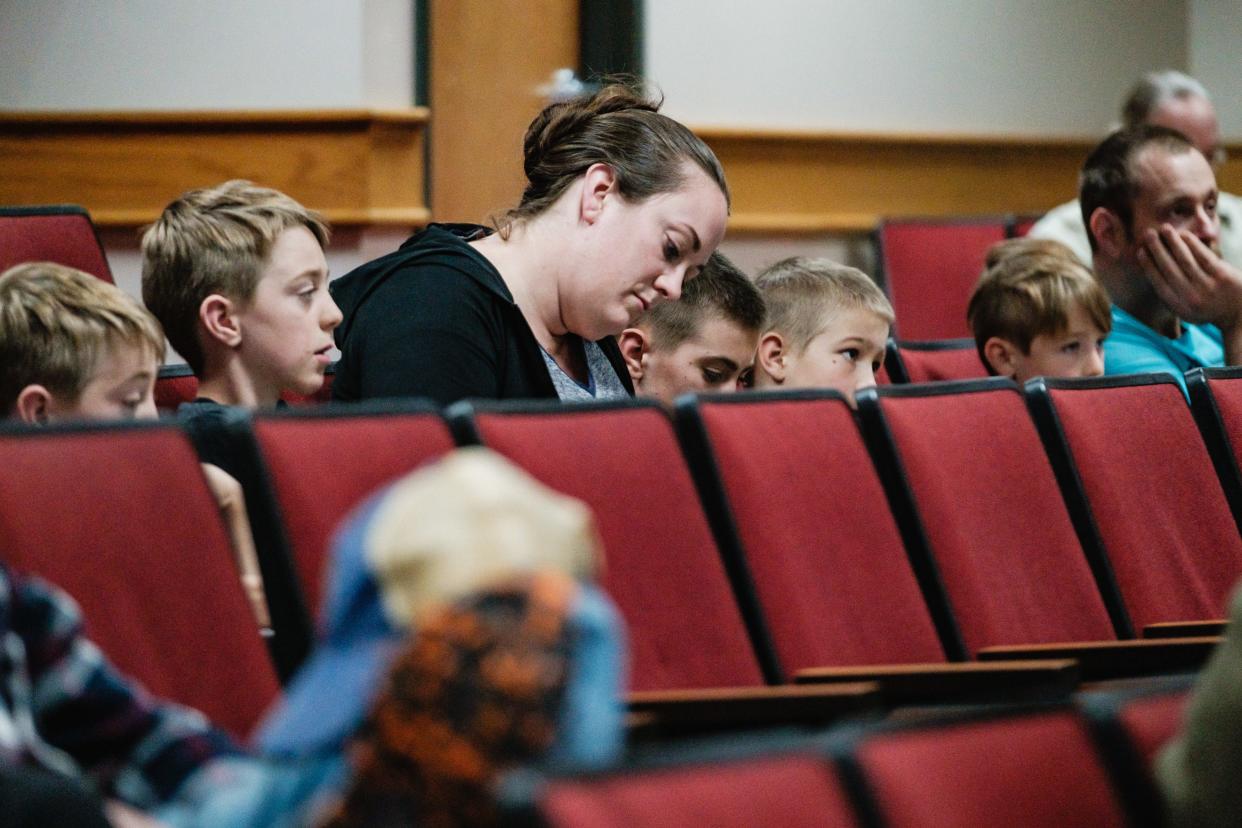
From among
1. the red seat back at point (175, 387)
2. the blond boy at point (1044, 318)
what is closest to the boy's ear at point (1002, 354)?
the blond boy at point (1044, 318)

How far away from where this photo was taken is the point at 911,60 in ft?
6.81

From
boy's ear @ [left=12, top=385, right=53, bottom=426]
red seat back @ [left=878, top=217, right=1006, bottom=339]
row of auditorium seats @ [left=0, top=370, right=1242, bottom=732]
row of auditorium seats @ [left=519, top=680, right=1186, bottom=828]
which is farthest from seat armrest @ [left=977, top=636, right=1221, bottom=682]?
red seat back @ [left=878, top=217, right=1006, bottom=339]

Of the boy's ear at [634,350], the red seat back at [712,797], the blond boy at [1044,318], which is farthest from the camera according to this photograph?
the blond boy at [1044,318]

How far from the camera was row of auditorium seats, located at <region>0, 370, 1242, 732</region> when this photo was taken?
55 centimetres

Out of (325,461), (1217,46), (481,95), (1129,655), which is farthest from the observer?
(1217,46)

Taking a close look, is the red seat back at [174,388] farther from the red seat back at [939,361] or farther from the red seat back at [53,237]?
the red seat back at [939,361]

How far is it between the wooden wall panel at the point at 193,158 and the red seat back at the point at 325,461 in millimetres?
996

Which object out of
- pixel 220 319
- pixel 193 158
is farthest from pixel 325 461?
pixel 193 158

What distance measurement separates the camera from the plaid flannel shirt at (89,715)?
18.7 inches

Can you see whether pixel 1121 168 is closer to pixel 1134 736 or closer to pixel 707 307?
pixel 707 307

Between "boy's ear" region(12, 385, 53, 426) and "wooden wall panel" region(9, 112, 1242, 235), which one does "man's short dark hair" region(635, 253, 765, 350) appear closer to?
"boy's ear" region(12, 385, 53, 426)

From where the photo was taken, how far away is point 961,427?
868 mm

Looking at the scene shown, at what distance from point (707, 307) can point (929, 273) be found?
3.16ft

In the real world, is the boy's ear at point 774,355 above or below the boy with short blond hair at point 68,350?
below
